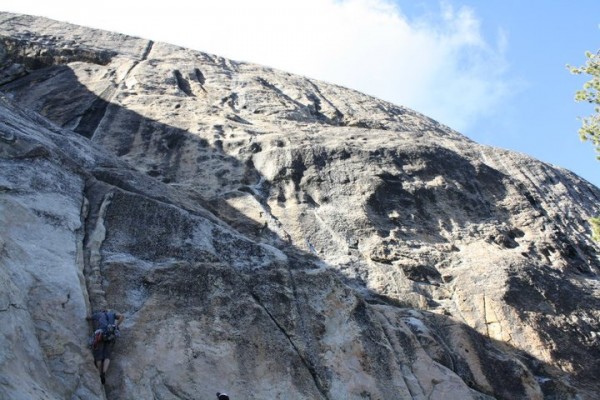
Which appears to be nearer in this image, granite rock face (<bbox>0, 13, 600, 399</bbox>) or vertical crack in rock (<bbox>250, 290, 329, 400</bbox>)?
granite rock face (<bbox>0, 13, 600, 399</bbox>)

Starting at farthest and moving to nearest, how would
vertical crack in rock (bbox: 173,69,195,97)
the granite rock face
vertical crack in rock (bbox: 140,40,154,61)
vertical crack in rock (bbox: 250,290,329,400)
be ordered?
1. vertical crack in rock (bbox: 140,40,154,61)
2. vertical crack in rock (bbox: 173,69,195,97)
3. vertical crack in rock (bbox: 250,290,329,400)
4. the granite rock face

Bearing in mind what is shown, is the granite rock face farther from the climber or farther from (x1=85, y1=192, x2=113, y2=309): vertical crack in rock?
the climber

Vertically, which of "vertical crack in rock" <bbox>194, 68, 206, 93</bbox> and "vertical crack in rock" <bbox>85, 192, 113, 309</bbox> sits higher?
"vertical crack in rock" <bbox>194, 68, 206, 93</bbox>

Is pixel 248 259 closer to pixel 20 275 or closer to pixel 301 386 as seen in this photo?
pixel 301 386

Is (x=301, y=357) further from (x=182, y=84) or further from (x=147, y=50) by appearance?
(x=147, y=50)

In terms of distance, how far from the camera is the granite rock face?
1222 cm

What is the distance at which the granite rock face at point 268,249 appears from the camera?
12.2 metres

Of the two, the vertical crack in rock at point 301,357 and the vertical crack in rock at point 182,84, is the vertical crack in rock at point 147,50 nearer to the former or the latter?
the vertical crack in rock at point 182,84

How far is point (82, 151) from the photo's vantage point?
18422 millimetres

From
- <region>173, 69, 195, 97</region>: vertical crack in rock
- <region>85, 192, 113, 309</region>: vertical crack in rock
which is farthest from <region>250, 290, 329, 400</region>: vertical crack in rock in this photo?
<region>173, 69, 195, 97</region>: vertical crack in rock

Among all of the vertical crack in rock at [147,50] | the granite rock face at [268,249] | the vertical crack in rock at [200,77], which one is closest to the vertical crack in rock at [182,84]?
the granite rock face at [268,249]

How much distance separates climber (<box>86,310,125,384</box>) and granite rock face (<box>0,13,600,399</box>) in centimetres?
21

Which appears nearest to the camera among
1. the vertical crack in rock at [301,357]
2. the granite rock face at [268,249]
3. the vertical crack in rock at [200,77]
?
the granite rock face at [268,249]

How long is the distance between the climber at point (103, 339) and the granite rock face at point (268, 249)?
0.69 ft
